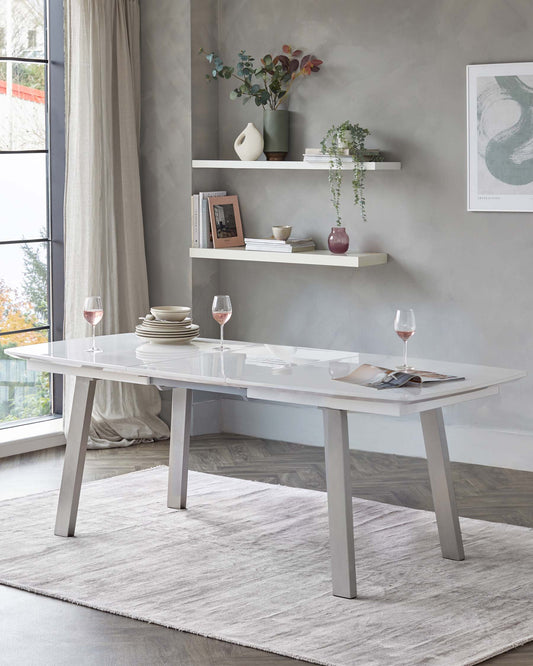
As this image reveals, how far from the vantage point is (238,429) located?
6637 mm

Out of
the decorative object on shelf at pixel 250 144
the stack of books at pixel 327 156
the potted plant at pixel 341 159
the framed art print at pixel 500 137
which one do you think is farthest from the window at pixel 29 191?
the framed art print at pixel 500 137

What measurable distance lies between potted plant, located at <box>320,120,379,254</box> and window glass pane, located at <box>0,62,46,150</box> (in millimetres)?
1582

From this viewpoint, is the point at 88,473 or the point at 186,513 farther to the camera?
the point at 88,473

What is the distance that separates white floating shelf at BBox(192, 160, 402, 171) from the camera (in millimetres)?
5746

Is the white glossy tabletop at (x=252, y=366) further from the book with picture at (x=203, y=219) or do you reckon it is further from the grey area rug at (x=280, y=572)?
the book with picture at (x=203, y=219)

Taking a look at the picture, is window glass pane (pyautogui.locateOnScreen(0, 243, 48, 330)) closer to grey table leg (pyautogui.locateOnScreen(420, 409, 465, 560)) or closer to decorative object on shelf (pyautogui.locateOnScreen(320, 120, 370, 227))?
decorative object on shelf (pyautogui.locateOnScreen(320, 120, 370, 227))

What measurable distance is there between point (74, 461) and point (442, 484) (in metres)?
1.47

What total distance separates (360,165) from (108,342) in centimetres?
181

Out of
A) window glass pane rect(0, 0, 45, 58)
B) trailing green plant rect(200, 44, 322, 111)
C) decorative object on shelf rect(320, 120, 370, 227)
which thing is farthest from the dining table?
window glass pane rect(0, 0, 45, 58)

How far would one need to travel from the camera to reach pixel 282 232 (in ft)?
Result: 20.0

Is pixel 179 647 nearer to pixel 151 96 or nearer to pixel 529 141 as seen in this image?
pixel 529 141

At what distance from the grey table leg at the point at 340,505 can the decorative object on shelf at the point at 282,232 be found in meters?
2.43

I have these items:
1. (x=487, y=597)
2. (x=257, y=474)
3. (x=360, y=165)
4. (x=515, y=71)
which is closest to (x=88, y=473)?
(x=257, y=474)

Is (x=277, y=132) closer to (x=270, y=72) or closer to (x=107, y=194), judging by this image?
(x=270, y=72)
